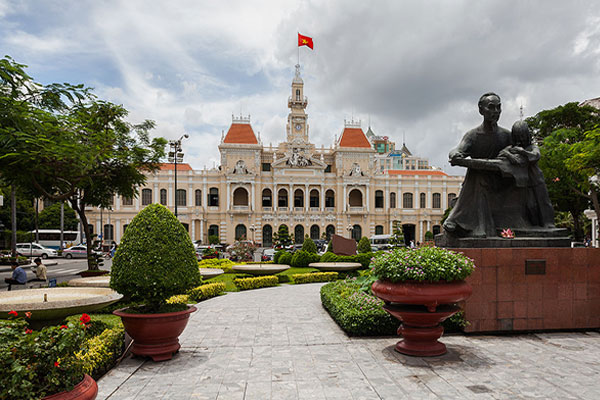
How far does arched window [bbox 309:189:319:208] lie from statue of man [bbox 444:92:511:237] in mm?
49006

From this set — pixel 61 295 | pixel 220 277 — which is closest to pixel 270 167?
pixel 220 277

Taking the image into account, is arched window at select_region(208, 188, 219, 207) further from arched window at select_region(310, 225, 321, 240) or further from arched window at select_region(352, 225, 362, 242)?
arched window at select_region(352, 225, 362, 242)

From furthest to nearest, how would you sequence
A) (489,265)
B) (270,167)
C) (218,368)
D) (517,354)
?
(270,167) < (489,265) < (517,354) < (218,368)

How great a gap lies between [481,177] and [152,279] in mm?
5584

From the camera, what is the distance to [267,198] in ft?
184

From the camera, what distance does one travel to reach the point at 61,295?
747cm

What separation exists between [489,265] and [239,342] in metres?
4.11

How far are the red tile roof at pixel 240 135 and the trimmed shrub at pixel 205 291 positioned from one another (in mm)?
44311

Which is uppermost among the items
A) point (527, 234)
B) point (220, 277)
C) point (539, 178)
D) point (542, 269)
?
point (539, 178)

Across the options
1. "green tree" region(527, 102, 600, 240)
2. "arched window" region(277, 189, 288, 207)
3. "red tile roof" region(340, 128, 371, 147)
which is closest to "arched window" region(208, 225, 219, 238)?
"arched window" region(277, 189, 288, 207)

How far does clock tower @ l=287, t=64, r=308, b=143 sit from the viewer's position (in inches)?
2315

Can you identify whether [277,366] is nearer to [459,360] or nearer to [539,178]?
[459,360]

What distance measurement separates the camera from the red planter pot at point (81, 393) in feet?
9.61

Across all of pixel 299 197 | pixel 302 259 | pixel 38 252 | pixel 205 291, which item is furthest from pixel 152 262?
pixel 299 197
